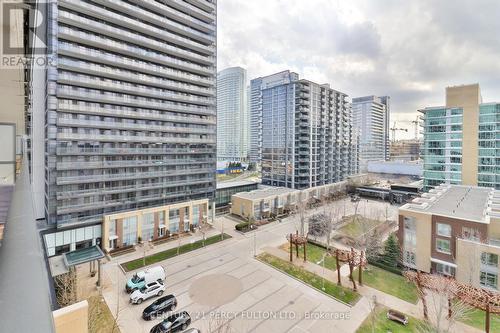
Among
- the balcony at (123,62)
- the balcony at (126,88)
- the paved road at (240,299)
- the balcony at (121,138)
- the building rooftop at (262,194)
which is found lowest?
the paved road at (240,299)

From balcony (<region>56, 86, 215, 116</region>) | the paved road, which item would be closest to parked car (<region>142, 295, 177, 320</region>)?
the paved road

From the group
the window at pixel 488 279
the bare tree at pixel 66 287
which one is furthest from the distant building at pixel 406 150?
the bare tree at pixel 66 287

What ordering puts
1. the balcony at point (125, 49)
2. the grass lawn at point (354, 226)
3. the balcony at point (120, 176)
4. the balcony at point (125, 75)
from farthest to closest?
the grass lawn at point (354, 226) → the balcony at point (125, 75) → the balcony at point (125, 49) → the balcony at point (120, 176)

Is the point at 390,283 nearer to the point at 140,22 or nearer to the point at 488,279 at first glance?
the point at 488,279

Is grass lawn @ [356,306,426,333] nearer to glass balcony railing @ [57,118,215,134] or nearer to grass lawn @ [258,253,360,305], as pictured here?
grass lawn @ [258,253,360,305]

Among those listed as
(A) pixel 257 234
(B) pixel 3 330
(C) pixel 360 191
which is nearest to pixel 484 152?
(C) pixel 360 191

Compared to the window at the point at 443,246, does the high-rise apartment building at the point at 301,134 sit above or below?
above

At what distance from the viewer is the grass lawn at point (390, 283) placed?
22734mm

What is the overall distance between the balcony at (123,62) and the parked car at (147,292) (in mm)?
26200

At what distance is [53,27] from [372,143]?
435ft

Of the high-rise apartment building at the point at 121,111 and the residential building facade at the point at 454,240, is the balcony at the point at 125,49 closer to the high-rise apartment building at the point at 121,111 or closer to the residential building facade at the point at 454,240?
the high-rise apartment building at the point at 121,111

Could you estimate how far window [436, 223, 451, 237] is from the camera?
1001 inches

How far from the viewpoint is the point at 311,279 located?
981 inches

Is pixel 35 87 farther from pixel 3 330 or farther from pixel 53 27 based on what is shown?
pixel 3 330
